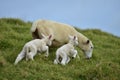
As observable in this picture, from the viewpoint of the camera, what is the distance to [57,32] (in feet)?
56.9

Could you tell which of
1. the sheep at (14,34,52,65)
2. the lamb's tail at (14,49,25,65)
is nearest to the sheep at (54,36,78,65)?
the sheep at (14,34,52,65)

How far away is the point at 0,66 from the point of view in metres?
14.0

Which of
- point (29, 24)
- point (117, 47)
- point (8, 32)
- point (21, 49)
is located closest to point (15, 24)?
point (29, 24)

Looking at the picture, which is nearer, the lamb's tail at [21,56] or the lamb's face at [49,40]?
the lamb's tail at [21,56]

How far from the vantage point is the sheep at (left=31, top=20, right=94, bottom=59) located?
667 inches

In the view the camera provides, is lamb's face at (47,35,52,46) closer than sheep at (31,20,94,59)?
Yes

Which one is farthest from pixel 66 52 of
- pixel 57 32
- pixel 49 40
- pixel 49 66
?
pixel 57 32

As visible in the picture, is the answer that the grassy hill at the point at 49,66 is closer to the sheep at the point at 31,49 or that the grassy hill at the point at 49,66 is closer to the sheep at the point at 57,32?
the sheep at the point at 31,49

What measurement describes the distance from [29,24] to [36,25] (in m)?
6.74

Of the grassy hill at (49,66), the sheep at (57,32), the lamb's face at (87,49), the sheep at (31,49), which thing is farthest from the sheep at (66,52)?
the lamb's face at (87,49)

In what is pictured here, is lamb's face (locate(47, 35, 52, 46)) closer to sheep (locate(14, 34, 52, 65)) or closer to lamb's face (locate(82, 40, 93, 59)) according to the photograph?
sheep (locate(14, 34, 52, 65))

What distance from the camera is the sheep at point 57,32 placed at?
17.0 meters

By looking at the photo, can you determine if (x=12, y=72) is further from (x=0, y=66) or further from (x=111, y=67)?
(x=111, y=67)

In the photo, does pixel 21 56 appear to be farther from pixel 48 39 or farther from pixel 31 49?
pixel 48 39
